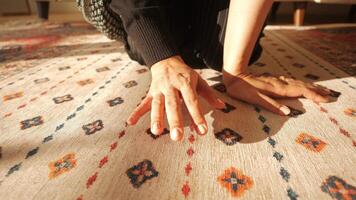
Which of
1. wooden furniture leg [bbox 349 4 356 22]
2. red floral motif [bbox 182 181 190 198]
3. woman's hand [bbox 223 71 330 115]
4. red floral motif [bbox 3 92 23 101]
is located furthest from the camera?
wooden furniture leg [bbox 349 4 356 22]

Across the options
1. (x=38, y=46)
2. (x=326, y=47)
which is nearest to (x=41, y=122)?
(x=38, y=46)

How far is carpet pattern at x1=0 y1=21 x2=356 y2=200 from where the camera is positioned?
15.7 inches

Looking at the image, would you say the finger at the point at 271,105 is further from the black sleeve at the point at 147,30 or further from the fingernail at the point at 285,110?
the black sleeve at the point at 147,30

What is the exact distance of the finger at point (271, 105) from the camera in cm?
59

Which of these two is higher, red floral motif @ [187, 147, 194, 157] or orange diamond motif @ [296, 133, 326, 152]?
orange diamond motif @ [296, 133, 326, 152]

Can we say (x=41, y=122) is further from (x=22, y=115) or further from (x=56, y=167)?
(x=56, y=167)

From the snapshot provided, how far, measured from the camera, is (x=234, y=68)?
0.66 meters

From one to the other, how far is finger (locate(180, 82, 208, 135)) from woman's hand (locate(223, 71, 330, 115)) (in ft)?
0.71

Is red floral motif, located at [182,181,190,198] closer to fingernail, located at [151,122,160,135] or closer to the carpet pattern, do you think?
the carpet pattern

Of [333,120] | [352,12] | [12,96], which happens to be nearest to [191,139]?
[333,120]

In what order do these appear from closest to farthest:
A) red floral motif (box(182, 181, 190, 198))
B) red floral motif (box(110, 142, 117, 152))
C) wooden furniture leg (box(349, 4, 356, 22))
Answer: red floral motif (box(182, 181, 190, 198)) < red floral motif (box(110, 142, 117, 152)) < wooden furniture leg (box(349, 4, 356, 22))

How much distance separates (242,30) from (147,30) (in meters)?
0.24

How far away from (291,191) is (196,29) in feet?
1.91

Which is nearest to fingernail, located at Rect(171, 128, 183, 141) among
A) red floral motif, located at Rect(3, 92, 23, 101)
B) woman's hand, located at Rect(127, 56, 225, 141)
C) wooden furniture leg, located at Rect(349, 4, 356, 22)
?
woman's hand, located at Rect(127, 56, 225, 141)
